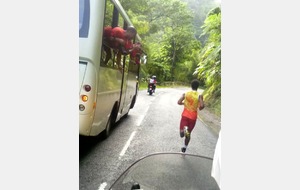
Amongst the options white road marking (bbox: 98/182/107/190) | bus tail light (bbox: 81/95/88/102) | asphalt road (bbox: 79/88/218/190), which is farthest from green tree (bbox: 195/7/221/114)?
white road marking (bbox: 98/182/107/190)

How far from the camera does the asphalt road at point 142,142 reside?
7.45 feet

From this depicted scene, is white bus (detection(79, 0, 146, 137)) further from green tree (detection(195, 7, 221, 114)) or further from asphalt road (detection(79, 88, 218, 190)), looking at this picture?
green tree (detection(195, 7, 221, 114))

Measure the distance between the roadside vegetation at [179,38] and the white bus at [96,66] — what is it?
11 centimetres

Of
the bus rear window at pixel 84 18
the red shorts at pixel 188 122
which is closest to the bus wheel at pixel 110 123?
the red shorts at pixel 188 122

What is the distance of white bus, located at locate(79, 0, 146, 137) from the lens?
217 centimetres

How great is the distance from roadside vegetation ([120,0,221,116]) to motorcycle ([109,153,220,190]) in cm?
44

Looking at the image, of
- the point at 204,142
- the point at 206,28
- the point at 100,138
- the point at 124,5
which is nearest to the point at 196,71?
the point at 206,28

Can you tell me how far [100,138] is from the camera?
2506 millimetres

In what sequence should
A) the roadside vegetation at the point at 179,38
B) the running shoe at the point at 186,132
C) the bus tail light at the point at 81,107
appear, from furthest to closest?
1. the running shoe at the point at 186,132
2. the roadside vegetation at the point at 179,38
3. the bus tail light at the point at 81,107

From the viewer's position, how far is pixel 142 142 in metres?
2.44

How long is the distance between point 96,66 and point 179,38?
644 millimetres

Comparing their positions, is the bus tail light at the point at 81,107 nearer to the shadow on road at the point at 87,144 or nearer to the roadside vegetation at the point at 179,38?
the shadow on road at the point at 87,144

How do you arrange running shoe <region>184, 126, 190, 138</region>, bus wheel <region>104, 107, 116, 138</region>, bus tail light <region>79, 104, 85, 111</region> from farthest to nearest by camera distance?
bus wheel <region>104, 107, 116, 138</region> → running shoe <region>184, 126, 190, 138</region> → bus tail light <region>79, 104, 85, 111</region>

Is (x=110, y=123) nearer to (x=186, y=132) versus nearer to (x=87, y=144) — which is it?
(x=87, y=144)
